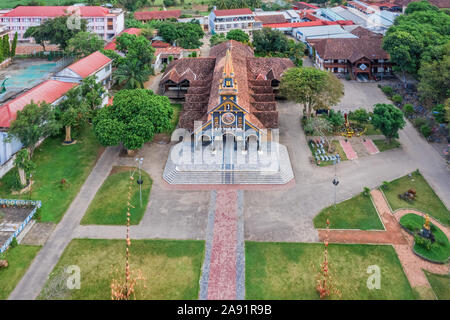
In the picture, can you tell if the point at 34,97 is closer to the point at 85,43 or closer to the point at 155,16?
the point at 85,43

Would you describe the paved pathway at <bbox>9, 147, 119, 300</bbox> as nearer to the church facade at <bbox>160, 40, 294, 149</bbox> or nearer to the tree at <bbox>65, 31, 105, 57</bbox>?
the church facade at <bbox>160, 40, 294, 149</bbox>

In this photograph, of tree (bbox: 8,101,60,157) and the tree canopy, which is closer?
Result: tree (bbox: 8,101,60,157)

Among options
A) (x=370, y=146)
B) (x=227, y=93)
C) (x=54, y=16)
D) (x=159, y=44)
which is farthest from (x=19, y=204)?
(x=54, y=16)

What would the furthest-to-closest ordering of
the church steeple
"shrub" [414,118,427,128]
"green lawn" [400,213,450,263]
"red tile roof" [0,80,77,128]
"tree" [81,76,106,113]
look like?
"shrub" [414,118,427,128]
"tree" [81,76,106,113]
"red tile roof" [0,80,77,128]
the church steeple
"green lawn" [400,213,450,263]

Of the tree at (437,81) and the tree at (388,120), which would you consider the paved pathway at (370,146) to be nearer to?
the tree at (388,120)

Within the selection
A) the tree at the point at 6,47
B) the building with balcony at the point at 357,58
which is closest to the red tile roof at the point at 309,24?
the building with balcony at the point at 357,58

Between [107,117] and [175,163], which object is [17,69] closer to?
[107,117]

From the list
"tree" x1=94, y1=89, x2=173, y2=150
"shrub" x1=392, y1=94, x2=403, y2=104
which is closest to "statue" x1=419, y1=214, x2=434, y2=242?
"tree" x1=94, y1=89, x2=173, y2=150
